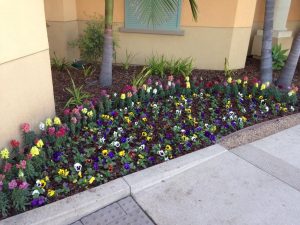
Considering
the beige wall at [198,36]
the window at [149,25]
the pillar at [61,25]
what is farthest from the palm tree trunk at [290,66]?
the pillar at [61,25]

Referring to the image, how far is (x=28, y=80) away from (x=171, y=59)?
3297mm

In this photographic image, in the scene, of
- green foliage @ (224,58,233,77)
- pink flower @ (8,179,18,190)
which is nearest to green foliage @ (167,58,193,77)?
green foliage @ (224,58,233,77)

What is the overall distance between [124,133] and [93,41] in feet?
8.14

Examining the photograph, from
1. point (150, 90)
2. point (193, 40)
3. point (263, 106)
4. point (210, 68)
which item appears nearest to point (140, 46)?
point (193, 40)

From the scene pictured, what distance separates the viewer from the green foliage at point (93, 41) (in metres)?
5.03

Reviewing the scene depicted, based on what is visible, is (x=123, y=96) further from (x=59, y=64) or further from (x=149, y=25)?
(x=149, y=25)

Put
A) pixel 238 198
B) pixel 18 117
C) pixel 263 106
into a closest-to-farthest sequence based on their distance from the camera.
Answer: pixel 238 198 → pixel 18 117 → pixel 263 106

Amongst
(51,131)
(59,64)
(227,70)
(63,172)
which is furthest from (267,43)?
(63,172)

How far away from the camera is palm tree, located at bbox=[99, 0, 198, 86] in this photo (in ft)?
10.8

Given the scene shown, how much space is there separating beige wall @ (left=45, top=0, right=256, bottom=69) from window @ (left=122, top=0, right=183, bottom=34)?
0.10 meters

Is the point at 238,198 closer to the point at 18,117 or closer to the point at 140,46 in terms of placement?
the point at 18,117

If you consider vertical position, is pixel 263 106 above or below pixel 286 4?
below

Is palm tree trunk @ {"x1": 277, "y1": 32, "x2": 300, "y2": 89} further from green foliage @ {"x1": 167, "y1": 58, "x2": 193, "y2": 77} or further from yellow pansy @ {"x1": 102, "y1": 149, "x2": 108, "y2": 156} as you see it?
yellow pansy @ {"x1": 102, "y1": 149, "x2": 108, "y2": 156}

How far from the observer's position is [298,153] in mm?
3229
